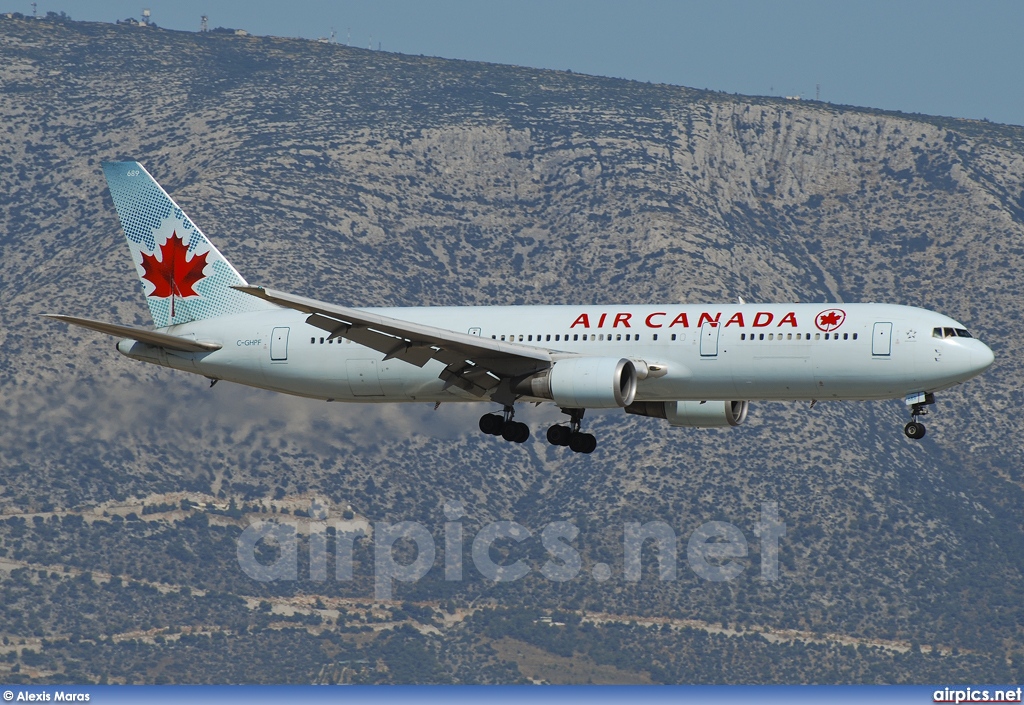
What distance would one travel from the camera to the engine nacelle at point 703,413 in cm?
7244

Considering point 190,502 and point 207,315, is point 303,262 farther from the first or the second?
point 207,315

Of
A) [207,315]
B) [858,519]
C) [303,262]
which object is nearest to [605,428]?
[858,519]

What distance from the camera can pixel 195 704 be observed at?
72.9 m

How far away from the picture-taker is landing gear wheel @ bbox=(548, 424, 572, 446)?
235ft

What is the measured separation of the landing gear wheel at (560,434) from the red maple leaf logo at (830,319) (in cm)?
1203

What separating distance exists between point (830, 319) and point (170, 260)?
30288mm

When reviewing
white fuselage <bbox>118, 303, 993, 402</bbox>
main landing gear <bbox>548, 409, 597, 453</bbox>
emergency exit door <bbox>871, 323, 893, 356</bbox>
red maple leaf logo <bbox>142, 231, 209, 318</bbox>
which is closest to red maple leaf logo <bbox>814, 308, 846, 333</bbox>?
white fuselage <bbox>118, 303, 993, 402</bbox>

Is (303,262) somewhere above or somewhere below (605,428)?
above

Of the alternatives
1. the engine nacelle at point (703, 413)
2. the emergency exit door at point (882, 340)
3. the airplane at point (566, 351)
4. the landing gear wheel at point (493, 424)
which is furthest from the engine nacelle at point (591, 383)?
the emergency exit door at point (882, 340)

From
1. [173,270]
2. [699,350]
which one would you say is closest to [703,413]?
[699,350]

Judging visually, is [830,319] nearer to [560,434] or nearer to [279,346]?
[560,434]

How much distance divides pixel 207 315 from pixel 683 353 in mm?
22198

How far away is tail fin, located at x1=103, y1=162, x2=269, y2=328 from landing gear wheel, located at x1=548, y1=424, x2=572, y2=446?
14143 mm

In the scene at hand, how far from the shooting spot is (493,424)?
2788 inches
